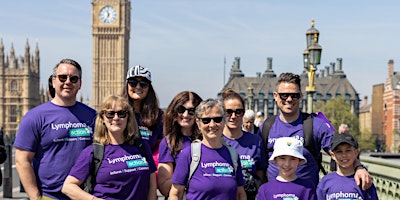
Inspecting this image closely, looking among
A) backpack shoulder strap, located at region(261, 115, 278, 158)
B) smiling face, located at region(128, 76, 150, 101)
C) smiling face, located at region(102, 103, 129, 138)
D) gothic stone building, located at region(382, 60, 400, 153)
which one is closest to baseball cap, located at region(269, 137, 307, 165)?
backpack shoulder strap, located at region(261, 115, 278, 158)

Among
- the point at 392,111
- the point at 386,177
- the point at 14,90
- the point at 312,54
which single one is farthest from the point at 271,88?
the point at 386,177

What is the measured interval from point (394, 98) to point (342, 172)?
2452 inches

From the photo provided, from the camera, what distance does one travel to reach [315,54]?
48.9 ft

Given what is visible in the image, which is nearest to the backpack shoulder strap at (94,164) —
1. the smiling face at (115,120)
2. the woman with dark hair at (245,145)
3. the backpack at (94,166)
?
the backpack at (94,166)

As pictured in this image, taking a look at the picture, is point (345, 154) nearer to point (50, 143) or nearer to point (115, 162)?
point (115, 162)

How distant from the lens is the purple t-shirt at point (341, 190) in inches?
174

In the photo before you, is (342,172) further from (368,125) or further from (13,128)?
(368,125)

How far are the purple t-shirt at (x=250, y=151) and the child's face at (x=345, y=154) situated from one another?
73cm

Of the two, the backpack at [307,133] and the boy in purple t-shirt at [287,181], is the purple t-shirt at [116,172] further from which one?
the backpack at [307,133]

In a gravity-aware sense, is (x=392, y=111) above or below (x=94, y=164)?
below

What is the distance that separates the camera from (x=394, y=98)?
211 ft

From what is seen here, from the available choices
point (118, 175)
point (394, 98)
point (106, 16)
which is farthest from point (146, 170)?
point (106, 16)

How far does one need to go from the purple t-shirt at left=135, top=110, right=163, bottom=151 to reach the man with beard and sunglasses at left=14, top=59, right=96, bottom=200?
56 centimetres

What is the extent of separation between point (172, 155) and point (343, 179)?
130 centimetres
